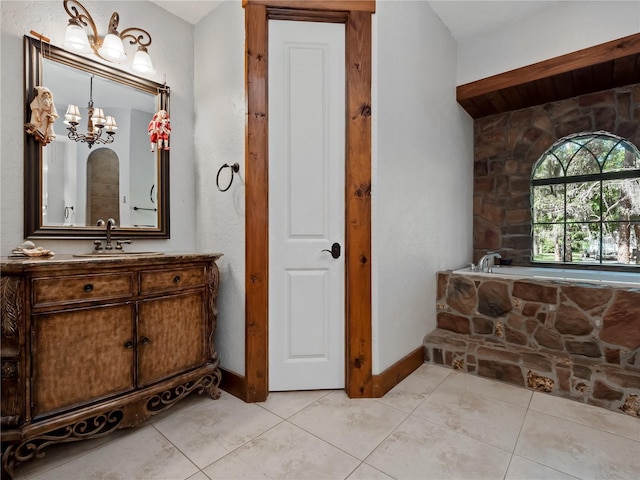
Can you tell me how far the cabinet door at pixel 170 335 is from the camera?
5.21 feet

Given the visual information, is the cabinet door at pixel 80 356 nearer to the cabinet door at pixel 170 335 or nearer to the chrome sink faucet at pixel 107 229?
the cabinet door at pixel 170 335

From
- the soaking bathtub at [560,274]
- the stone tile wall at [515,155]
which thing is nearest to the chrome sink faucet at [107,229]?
the soaking bathtub at [560,274]

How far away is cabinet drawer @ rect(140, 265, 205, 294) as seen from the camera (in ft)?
5.25

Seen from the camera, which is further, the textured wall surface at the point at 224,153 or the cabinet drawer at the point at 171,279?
the textured wall surface at the point at 224,153

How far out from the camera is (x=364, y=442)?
149 cm

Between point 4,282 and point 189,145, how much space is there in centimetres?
142

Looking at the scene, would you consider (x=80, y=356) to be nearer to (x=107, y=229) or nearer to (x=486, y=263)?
(x=107, y=229)

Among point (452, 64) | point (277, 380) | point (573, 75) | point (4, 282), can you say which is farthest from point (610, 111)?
point (4, 282)

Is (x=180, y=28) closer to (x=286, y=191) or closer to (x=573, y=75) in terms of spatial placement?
(x=286, y=191)

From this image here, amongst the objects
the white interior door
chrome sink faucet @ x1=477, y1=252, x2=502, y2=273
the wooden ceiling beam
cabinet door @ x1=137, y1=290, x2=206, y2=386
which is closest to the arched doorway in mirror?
cabinet door @ x1=137, y1=290, x2=206, y2=386

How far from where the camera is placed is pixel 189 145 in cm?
231

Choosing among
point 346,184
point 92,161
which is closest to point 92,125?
point 92,161

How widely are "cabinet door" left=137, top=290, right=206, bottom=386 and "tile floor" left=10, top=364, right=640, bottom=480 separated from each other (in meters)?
0.29

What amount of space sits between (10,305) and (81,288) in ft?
0.75
